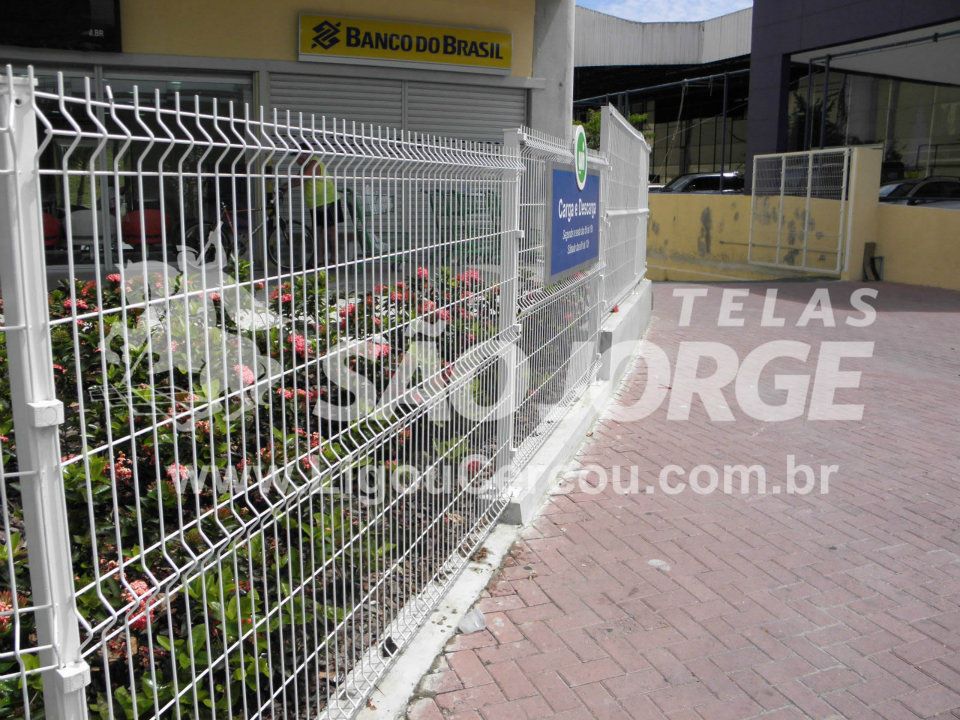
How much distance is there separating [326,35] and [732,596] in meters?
10.6

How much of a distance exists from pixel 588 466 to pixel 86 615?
411 cm

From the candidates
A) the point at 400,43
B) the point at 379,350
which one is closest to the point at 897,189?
the point at 400,43

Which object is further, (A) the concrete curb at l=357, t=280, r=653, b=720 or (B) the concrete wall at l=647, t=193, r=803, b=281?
(B) the concrete wall at l=647, t=193, r=803, b=281

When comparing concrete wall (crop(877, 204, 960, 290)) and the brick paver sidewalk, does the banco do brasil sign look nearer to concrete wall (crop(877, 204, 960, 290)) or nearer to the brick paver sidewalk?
the brick paver sidewalk

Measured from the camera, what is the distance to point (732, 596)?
4242 mm

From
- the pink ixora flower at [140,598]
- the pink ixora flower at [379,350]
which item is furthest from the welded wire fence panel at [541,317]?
the pink ixora flower at [140,598]

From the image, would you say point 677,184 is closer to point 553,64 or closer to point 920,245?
point 920,245

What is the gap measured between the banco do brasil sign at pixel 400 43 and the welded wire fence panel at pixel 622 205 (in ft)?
10.5

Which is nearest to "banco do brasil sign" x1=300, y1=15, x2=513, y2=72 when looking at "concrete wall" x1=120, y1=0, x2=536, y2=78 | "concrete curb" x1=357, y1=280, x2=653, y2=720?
"concrete wall" x1=120, y1=0, x2=536, y2=78

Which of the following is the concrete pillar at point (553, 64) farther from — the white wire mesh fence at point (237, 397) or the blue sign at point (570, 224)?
the white wire mesh fence at point (237, 397)

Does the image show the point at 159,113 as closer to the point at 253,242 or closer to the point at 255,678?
the point at 253,242

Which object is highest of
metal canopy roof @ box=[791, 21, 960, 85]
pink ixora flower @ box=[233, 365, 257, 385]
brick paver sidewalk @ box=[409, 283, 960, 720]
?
metal canopy roof @ box=[791, 21, 960, 85]

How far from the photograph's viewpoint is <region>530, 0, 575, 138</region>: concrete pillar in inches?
555

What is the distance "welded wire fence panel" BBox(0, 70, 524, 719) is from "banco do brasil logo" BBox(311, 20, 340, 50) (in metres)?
8.94
